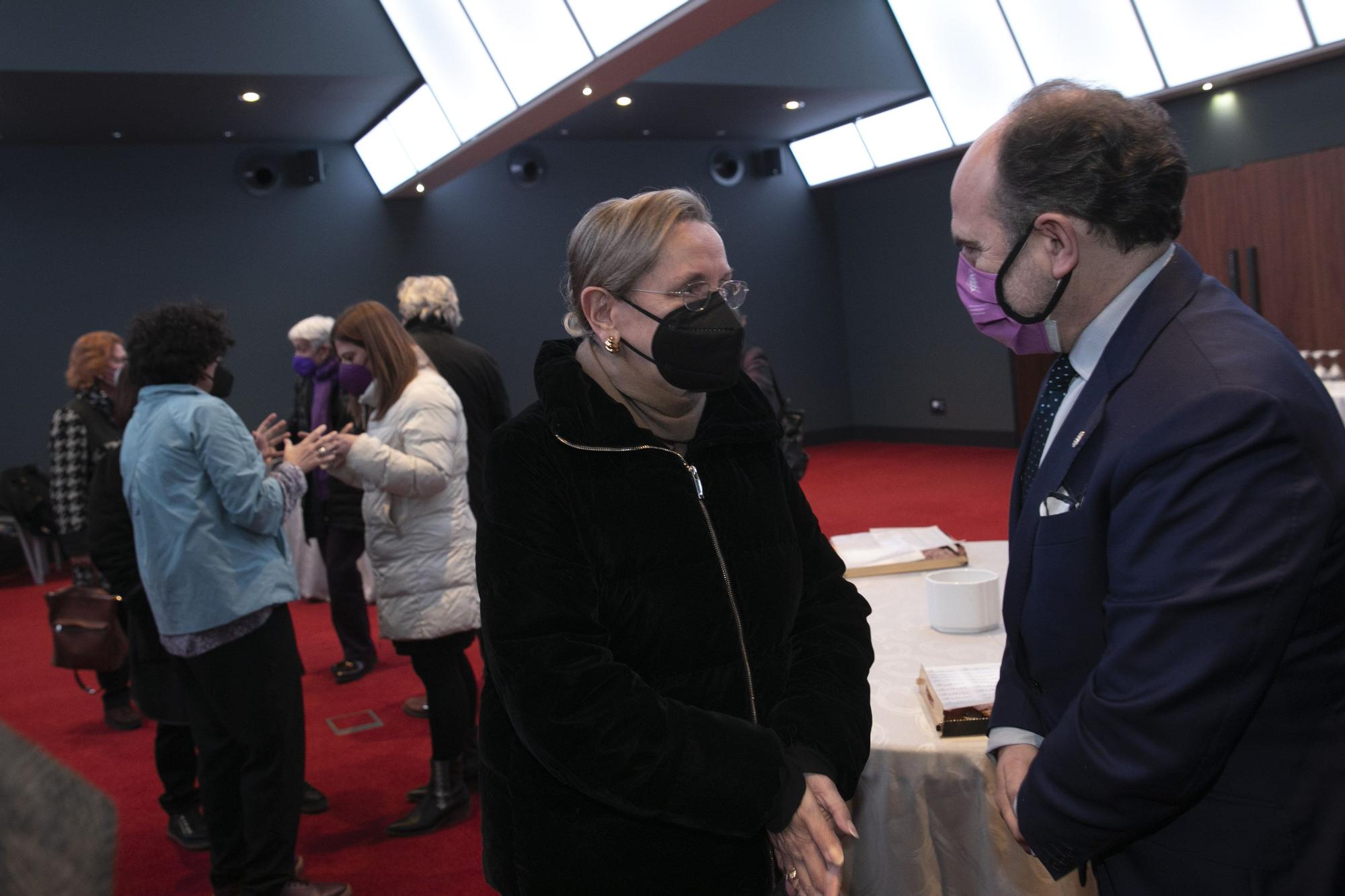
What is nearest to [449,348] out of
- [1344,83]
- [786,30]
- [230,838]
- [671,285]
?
[230,838]

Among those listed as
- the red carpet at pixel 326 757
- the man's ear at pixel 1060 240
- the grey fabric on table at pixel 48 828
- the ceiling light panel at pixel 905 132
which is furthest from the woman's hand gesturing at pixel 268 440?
the ceiling light panel at pixel 905 132

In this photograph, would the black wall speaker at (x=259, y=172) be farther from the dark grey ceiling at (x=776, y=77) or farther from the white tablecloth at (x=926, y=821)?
the white tablecloth at (x=926, y=821)

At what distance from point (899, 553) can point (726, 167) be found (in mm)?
9981

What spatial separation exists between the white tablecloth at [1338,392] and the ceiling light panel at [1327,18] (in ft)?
10.9

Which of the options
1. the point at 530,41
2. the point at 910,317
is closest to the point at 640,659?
the point at 530,41

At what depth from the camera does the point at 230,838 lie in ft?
9.30

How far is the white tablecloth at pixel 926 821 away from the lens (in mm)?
1642

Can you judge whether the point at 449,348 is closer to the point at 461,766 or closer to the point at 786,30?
the point at 461,766

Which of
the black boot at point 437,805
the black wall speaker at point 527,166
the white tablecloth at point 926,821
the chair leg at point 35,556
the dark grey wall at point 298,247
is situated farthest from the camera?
the black wall speaker at point 527,166

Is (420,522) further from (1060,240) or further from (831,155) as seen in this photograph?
(831,155)

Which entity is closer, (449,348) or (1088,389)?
(1088,389)

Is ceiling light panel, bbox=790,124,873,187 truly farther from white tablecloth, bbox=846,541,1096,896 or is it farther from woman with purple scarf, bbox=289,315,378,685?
white tablecloth, bbox=846,541,1096,896

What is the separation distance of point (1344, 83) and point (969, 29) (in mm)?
3082

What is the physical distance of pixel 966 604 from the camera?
6.82ft
